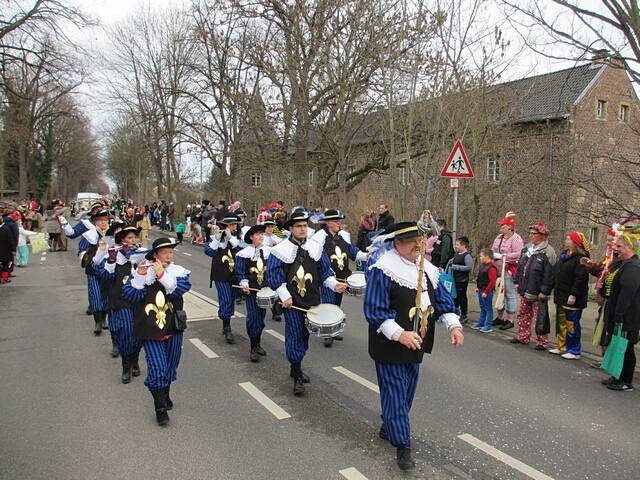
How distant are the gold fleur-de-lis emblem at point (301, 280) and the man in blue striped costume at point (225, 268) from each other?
2.66 m

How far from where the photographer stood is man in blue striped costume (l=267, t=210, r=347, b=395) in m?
5.88

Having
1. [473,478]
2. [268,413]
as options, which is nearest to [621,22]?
[473,478]

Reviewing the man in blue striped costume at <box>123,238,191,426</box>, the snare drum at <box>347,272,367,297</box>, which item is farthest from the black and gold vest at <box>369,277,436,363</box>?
the snare drum at <box>347,272,367,297</box>

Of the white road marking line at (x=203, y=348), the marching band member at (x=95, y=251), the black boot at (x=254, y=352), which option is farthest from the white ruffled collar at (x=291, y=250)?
the marching band member at (x=95, y=251)

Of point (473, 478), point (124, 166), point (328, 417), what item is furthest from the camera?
point (124, 166)

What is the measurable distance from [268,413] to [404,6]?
12.9 metres

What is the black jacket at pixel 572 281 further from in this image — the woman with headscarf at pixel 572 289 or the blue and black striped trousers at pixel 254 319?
the blue and black striped trousers at pixel 254 319

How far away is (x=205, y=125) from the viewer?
30.2 meters

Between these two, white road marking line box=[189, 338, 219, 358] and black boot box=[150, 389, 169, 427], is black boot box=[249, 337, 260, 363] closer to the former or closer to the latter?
white road marking line box=[189, 338, 219, 358]

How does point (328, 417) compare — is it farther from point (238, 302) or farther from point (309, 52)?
point (309, 52)

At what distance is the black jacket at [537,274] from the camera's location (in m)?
8.04

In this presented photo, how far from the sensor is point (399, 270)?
13.9 ft

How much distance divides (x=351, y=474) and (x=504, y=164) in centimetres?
1659

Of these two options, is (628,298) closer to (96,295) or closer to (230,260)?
(230,260)
